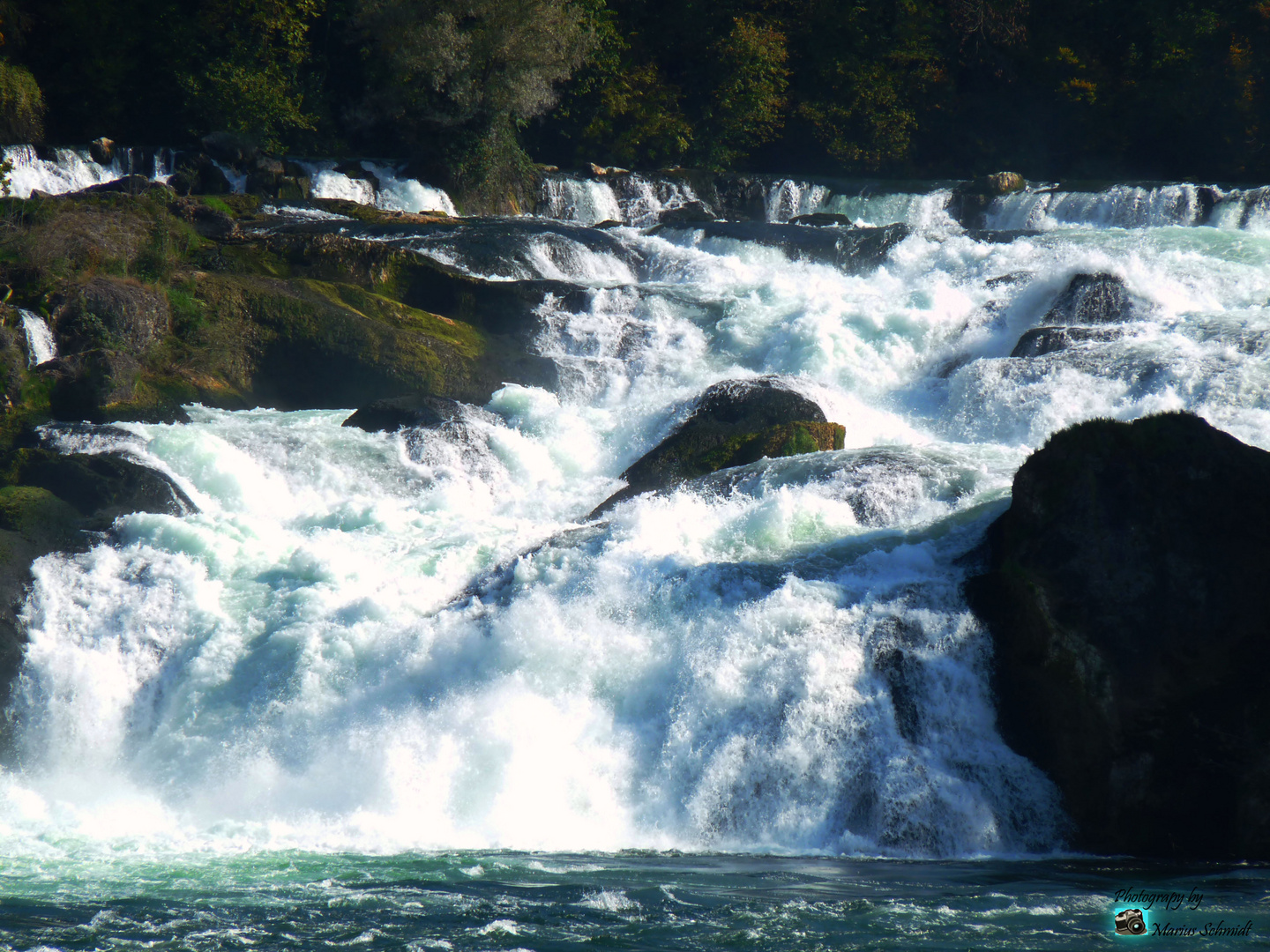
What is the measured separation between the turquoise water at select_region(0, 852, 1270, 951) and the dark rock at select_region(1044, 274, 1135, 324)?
447 inches

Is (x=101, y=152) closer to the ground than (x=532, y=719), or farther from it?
farther from it

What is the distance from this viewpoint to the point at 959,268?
18875 mm

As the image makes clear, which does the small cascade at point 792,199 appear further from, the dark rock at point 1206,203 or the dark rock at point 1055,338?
the dark rock at point 1055,338

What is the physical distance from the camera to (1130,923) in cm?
505

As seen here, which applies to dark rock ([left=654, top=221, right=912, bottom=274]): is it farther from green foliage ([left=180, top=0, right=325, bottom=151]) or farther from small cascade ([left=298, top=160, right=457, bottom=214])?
green foliage ([left=180, top=0, right=325, bottom=151])

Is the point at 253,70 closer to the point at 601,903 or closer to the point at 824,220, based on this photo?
the point at 824,220

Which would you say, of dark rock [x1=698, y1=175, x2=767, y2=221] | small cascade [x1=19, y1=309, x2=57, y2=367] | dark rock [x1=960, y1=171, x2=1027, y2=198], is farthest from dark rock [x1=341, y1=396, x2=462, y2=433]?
dark rock [x1=960, y1=171, x2=1027, y2=198]

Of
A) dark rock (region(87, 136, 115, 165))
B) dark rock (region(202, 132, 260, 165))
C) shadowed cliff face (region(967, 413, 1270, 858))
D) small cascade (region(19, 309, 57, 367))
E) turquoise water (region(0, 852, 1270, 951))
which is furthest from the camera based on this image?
dark rock (region(202, 132, 260, 165))

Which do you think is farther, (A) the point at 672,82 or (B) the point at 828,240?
(A) the point at 672,82

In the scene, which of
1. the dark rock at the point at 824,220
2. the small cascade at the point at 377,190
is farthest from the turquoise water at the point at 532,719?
the small cascade at the point at 377,190

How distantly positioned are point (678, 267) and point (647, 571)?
13098mm

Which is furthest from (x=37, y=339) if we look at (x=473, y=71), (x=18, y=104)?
(x=473, y=71)

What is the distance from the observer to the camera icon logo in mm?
4957

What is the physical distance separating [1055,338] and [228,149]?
786 inches
